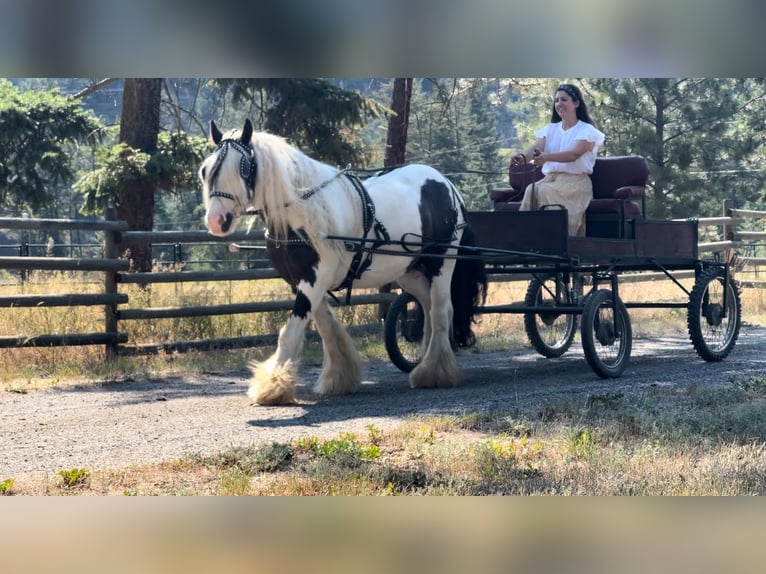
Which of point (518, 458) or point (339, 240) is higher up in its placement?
point (339, 240)

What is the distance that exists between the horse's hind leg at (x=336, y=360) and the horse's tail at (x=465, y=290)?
51.9 inches

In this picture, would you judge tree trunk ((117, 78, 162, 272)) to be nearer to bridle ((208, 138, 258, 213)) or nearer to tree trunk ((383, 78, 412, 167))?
tree trunk ((383, 78, 412, 167))

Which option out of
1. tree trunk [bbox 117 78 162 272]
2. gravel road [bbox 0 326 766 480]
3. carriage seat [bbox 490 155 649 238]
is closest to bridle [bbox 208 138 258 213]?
gravel road [bbox 0 326 766 480]

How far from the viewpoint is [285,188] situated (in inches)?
315

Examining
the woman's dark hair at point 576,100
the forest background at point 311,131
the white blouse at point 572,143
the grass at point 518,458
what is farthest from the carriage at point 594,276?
the forest background at point 311,131

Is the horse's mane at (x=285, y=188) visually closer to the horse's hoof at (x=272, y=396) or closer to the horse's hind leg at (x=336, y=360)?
the horse's hind leg at (x=336, y=360)

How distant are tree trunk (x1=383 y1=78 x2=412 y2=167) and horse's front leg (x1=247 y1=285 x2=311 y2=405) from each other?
8.15 metres

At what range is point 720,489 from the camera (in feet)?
15.8

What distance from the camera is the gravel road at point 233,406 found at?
253 inches

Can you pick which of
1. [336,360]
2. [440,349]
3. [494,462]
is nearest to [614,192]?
[440,349]

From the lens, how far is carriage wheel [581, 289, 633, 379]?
9.11 metres

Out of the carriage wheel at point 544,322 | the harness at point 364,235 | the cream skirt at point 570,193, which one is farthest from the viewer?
the carriage wheel at point 544,322

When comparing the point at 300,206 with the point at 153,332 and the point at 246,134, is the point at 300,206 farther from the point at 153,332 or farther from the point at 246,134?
the point at 153,332

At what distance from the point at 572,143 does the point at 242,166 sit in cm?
341
